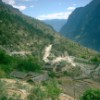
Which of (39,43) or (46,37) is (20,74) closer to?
(39,43)

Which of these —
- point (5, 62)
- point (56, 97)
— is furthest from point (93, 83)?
point (56, 97)

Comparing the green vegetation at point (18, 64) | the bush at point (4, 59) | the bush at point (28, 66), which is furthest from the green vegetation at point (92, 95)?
the bush at point (4, 59)

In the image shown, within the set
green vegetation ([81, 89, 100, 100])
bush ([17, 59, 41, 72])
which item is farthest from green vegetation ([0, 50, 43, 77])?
green vegetation ([81, 89, 100, 100])

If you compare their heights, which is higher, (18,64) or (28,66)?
(18,64)

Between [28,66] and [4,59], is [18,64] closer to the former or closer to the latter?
[28,66]

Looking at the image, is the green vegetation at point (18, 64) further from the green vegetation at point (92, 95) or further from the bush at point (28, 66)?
the green vegetation at point (92, 95)

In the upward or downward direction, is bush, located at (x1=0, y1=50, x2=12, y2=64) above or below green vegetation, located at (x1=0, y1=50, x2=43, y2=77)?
above

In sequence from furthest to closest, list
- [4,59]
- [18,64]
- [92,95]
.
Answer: [4,59] < [18,64] < [92,95]

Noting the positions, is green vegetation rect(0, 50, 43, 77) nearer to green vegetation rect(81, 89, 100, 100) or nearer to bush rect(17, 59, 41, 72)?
bush rect(17, 59, 41, 72)

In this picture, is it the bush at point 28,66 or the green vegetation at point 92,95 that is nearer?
the green vegetation at point 92,95

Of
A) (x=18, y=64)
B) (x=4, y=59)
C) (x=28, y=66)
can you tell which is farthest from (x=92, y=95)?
(x=4, y=59)

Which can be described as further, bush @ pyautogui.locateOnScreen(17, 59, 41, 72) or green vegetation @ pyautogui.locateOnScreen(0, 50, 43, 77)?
bush @ pyautogui.locateOnScreen(17, 59, 41, 72)
